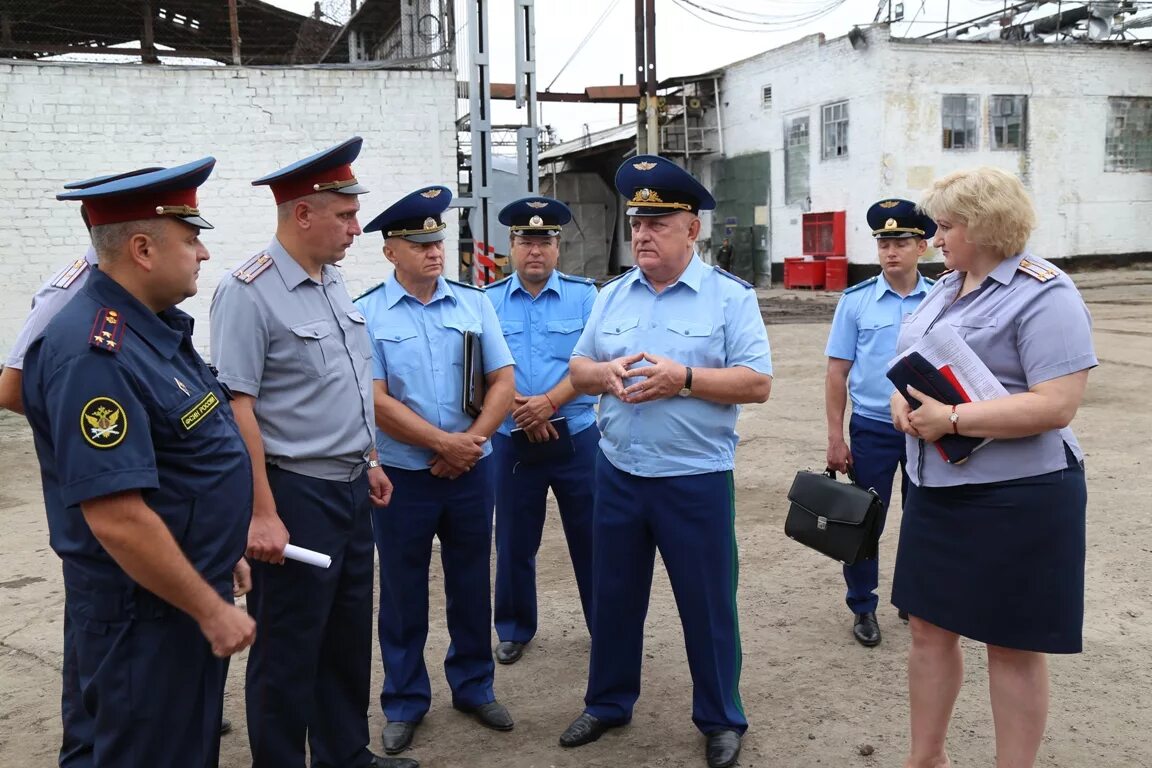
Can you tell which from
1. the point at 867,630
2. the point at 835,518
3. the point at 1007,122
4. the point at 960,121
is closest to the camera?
the point at 835,518

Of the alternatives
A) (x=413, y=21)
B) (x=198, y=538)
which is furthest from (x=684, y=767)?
(x=413, y=21)

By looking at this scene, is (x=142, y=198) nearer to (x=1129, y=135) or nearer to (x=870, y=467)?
(x=870, y=467)

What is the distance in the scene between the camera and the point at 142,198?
2180 mm

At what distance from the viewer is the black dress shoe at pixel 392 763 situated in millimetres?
3389

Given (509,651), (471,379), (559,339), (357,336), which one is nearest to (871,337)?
(559,339)

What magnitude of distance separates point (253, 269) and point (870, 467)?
116 inches

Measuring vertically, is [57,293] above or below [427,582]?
above

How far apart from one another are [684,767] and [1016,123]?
2533 centimetres

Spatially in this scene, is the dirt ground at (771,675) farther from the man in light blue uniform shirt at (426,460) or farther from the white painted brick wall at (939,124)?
the white painted brick wall at (939,124)

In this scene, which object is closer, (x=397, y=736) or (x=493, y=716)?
(x=397, y=736)

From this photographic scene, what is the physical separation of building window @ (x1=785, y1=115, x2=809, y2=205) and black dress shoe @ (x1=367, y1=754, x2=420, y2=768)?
24849mm

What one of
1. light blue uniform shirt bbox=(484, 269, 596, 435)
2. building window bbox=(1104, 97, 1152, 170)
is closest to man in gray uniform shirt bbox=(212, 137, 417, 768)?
light blue uniform shirt bbox=(484, 269, 596, 435)

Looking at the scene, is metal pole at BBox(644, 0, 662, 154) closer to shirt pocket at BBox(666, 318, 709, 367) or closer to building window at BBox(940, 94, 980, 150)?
building window at BBox(940, 94, 980, 150)

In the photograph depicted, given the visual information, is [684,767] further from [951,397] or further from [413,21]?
[413,21]
